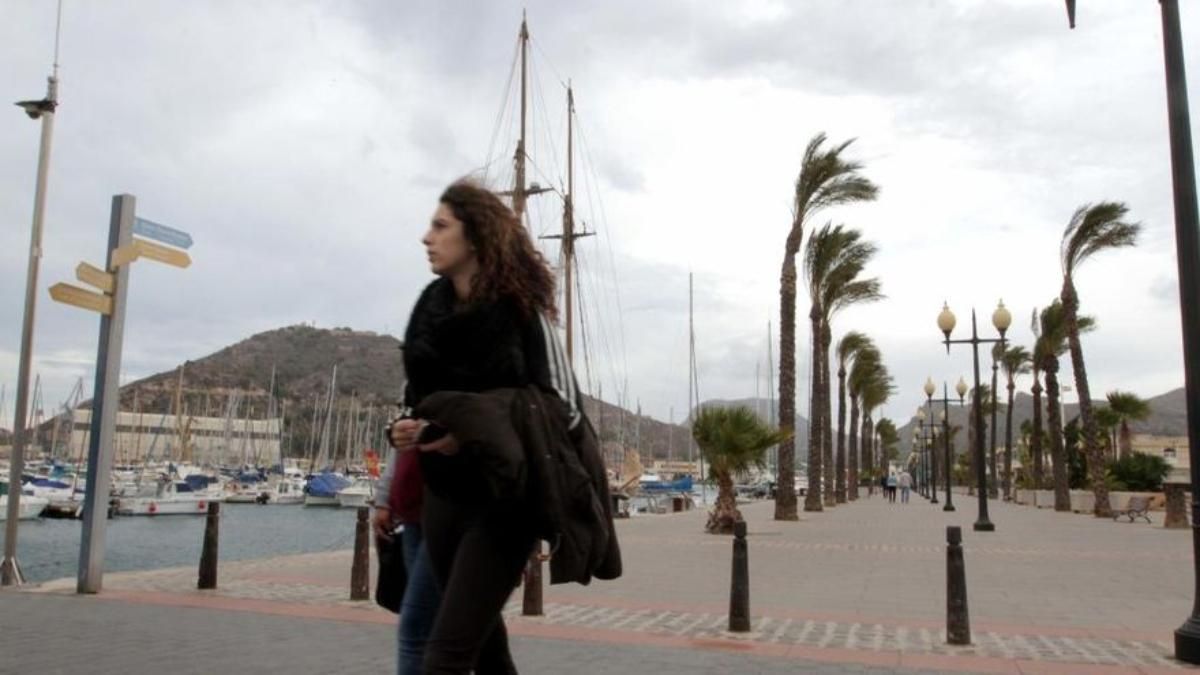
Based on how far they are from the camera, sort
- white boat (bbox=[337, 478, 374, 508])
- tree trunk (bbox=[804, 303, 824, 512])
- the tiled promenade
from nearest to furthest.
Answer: the tiled promenade → tree trunk (bbox=[804, 303, 824, 512]) → white boat (bbox=[337, 478, 374, 508])

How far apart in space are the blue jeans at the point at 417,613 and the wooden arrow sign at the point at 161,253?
730 centimetres

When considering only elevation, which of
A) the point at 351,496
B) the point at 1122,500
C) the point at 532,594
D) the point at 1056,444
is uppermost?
the point at 1056,444

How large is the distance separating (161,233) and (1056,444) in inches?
1304

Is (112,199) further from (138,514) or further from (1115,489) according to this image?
(138,514)

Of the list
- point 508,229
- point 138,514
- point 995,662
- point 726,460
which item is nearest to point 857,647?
point 995,662

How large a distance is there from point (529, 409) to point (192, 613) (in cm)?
647

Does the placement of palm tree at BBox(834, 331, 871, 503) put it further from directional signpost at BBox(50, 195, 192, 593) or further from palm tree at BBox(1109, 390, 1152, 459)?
directional signpost at BBox(50, 195, 192, 593)

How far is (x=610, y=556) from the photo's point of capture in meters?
2.66

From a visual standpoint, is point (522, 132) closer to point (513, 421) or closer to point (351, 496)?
point (513, 421)

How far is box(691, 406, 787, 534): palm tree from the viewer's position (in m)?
21.6

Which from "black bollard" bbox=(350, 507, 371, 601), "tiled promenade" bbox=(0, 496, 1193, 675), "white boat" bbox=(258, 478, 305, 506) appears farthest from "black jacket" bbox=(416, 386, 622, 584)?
"white boat" bbox=(258, 478, 305, 506)

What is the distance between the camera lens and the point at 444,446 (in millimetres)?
2426

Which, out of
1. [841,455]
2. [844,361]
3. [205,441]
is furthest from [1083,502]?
[205,441]

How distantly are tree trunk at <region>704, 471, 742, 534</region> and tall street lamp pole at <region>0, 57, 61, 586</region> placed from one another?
46.2 ft
